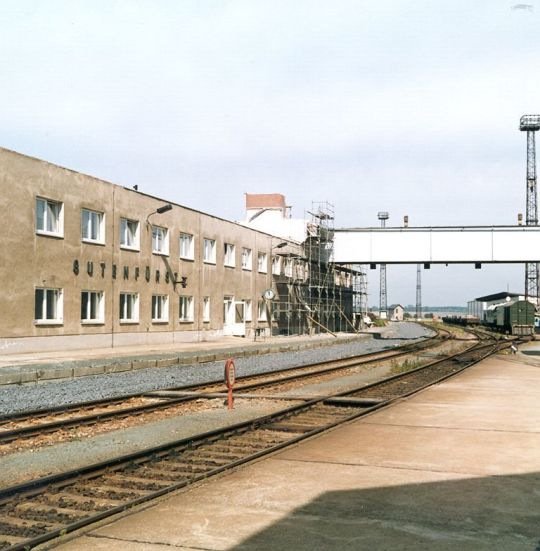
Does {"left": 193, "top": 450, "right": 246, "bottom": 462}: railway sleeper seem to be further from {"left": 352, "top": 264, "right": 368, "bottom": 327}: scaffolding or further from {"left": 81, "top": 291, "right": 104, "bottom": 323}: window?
{"left": 352, "top": 264, "right": 368, "bottom": 327}: scaffolding

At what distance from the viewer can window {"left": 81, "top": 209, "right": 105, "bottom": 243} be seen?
27531 mm

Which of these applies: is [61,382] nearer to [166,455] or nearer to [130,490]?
[166,455]

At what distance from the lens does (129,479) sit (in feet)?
23.3

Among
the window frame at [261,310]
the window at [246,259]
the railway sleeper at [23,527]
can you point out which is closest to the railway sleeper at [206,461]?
the railway sleeper at [23,527]

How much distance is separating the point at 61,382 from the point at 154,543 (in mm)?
13820

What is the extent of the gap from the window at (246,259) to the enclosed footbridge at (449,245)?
7.96m

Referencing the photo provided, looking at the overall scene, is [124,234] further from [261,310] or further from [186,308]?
[261,310]

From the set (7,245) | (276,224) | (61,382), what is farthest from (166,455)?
(276,224)

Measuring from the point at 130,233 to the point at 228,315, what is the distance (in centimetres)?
1100

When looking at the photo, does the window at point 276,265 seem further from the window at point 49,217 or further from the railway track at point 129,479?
the railway track at point 129,479

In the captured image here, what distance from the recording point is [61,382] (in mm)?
17906

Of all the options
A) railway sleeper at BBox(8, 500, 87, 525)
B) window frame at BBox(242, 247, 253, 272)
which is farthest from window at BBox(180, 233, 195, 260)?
railway sleeper at BBox(8, 500, 87, 525)

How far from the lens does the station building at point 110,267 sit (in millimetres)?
23906

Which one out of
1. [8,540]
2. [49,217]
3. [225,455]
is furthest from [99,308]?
[8,540]
